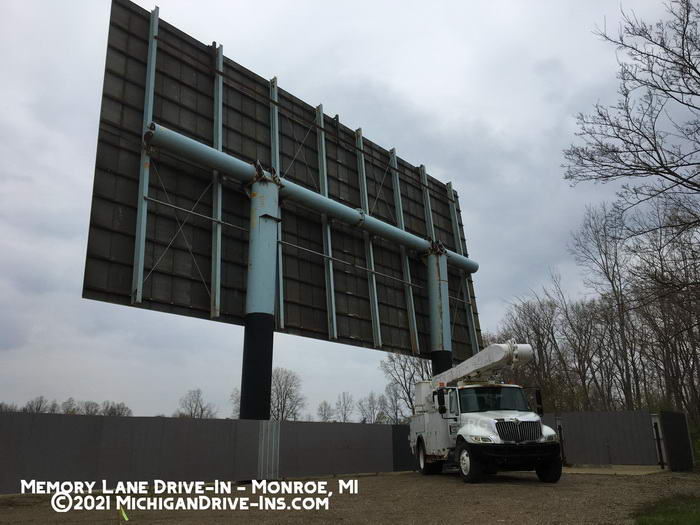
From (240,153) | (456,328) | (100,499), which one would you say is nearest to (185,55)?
(240,153)

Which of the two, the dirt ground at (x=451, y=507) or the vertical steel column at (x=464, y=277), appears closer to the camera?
the dirt ground at (x=451, y=507)

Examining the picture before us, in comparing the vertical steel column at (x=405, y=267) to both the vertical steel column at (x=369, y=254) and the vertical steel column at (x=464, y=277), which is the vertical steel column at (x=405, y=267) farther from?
the vertical steel column at (x=464, y=277)

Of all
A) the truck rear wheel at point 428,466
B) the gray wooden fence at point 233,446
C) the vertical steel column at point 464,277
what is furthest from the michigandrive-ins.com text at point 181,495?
the vertical steel column at point 464,277

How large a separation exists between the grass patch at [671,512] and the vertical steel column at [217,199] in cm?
1338

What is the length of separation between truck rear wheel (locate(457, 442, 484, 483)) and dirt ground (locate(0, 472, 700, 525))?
1.16 feet

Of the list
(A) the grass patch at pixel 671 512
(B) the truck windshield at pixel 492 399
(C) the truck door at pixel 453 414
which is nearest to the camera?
(A) the grass patch at pixel 671 512

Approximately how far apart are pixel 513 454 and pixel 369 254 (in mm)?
13557

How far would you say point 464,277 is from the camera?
1223 inches

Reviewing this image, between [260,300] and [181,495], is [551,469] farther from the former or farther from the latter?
[260,300]

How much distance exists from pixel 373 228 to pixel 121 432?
46.9 ft

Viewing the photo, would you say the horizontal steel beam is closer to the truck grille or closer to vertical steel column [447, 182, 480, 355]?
vertical steel column [447, 182, 480, 355]

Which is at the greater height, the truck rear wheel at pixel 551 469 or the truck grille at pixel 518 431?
the truck grille at pixel 518 431

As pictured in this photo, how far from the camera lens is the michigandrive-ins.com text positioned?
10.6 meters

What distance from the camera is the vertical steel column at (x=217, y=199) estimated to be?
17844mm
